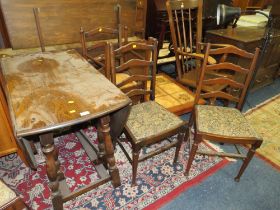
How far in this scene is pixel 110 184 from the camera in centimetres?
167

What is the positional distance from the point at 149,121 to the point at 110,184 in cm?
60

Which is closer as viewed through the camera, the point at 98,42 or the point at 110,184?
the point at 110,184

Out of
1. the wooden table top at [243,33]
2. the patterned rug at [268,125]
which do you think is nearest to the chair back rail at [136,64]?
the wooden table top at [243,33]

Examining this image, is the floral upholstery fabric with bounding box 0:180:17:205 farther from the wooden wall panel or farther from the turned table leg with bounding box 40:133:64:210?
the wooden wall panel

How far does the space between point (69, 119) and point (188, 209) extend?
1.08 metres

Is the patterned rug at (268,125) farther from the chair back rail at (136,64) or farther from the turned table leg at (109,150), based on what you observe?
A: the turned table leg at (109,150)

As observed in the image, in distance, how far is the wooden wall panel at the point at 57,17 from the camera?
75.0 inches

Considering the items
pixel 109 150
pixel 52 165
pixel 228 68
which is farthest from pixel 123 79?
pixel 52 165

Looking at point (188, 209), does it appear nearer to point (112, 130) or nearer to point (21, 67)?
point (112, 130)

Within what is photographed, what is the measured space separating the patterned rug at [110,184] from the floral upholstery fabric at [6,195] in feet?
1.53

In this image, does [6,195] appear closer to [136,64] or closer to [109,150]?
[109,150]

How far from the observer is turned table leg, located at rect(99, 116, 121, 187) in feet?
4.44

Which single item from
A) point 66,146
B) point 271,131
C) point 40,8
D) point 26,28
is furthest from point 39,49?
point 271,131

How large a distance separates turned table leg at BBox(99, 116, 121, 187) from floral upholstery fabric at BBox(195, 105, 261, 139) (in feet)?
2.18
